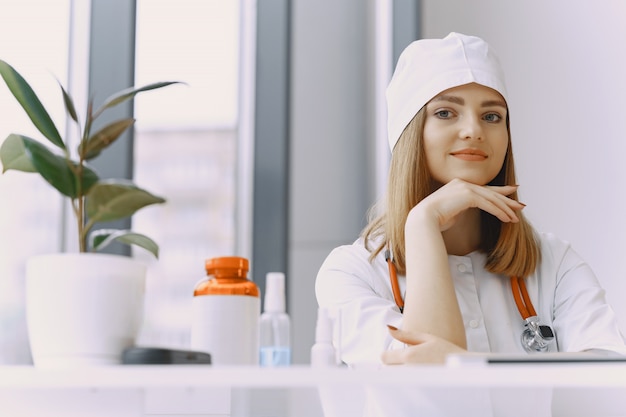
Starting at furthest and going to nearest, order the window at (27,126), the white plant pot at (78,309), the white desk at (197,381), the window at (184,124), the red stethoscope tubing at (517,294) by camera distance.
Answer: the window at (184,124)
the window at (27,126)
the red stethoscope tubing at (517,294)
the white plant pot at (78,309)
the white desk at (197,381)

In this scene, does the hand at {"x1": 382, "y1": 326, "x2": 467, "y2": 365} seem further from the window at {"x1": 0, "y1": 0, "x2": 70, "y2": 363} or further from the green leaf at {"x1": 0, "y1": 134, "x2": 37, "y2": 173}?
the window at {"x1": 0, "y1": 0, "x2": 70, "y2": 363}

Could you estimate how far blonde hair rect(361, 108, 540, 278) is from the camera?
183 centimetres

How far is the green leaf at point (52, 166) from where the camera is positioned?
99 cm

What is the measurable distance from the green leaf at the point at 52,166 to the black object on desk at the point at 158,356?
0.71 ft

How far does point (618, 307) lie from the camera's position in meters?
2.55

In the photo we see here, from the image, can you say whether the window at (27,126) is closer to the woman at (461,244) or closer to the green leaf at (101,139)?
the woman at (461,244)

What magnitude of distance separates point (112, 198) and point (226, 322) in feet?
0.73

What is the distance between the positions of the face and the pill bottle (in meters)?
0.84

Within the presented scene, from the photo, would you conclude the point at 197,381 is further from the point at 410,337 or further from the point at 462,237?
the point at 462,237

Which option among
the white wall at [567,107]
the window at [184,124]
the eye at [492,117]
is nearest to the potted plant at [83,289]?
the eye at [492,117]

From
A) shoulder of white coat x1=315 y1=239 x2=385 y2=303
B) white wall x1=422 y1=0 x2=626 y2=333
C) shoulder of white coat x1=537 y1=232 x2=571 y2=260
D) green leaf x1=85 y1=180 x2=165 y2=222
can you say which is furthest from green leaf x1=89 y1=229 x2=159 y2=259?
white wall x1=422 y1=0 x2=626 y2=333

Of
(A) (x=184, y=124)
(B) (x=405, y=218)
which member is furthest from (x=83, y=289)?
(A) (x=184, y=124)

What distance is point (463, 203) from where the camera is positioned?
1714 millimetres

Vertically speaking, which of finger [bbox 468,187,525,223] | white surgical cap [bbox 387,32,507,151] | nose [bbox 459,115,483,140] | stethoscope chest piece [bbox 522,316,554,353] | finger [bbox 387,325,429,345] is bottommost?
stethoscope chest piece [bbox 522,316,554,353]
